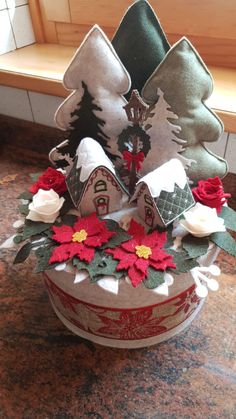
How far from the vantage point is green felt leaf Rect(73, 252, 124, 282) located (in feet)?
1.62

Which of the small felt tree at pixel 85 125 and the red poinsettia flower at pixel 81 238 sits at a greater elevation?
the small felt tree at pixel 85 125

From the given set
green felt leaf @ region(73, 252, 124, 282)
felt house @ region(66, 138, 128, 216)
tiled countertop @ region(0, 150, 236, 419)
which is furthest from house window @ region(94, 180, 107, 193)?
tiled countertop @ region(0, 150, 236, 419)

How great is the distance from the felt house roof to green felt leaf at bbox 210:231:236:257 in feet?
0.54

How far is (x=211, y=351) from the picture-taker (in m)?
0.62

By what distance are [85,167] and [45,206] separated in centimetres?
9

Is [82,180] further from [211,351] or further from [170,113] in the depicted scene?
[211,351]

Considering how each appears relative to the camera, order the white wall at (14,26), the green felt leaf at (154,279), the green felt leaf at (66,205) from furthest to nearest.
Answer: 1. the white wall at (14,26)
2. the green felt leaf at (66,205)
3. the green felt leaf at (154,279)

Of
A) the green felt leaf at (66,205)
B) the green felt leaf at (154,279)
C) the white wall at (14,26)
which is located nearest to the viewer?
the green felt leaf at (154,279)

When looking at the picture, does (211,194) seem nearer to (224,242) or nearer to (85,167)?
(224,242)

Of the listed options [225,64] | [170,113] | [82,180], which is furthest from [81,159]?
[225,64]

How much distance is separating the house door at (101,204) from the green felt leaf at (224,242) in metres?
0.17

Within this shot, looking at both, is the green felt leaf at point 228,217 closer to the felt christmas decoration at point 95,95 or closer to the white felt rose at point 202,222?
the white felt rose at point 202,222

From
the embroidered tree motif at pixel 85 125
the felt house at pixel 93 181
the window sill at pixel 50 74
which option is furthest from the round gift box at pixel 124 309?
the window sill at pixel 50 74

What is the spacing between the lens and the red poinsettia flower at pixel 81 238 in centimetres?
51
